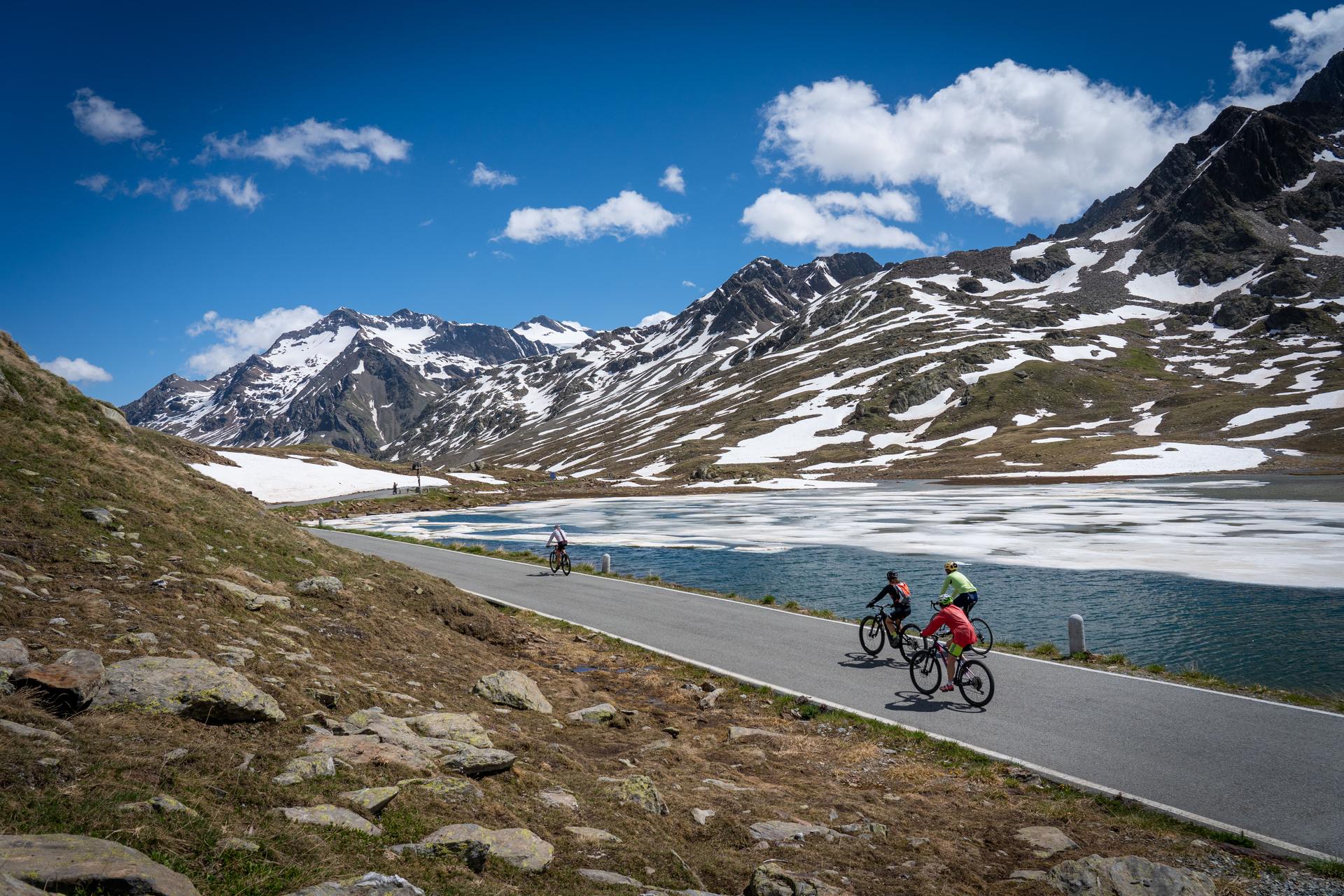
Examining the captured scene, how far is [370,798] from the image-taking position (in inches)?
259

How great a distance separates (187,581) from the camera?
11.6 metres

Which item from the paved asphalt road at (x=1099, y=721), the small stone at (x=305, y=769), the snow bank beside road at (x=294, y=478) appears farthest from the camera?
the snow bank beside road at (x=294, y=478)

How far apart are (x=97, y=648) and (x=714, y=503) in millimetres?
71824

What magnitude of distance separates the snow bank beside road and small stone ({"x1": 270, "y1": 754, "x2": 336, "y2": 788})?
85.4 metres

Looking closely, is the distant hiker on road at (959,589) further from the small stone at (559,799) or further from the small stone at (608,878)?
the small stone at (608,878)

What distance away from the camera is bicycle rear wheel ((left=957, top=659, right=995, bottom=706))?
13.5 m

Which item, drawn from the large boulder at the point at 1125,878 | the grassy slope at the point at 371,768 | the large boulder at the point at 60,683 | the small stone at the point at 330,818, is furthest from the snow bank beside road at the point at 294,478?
the large boulder at the point at 1125,878

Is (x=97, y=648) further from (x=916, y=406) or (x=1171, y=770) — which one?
(x=916, y=406)

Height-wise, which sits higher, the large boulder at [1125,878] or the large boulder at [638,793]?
the large boulder at [638,793]

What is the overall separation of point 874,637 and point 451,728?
1140 centimetres

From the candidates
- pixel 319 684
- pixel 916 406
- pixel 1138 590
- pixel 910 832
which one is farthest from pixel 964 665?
pixel 916 406

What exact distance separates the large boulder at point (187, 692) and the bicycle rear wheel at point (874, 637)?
13.1 m

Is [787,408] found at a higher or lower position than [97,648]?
higher

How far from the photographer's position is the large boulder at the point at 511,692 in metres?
12.3
